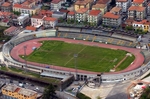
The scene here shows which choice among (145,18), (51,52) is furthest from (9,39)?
(145,18)

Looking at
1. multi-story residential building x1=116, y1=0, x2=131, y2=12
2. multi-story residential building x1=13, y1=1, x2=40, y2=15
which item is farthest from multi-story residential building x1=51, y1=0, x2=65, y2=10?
multi-story residential building x1=116, y1=0, x2=131, y2=12

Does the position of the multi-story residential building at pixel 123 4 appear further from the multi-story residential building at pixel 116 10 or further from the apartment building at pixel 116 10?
the multi-story residential building at pixel 116 10

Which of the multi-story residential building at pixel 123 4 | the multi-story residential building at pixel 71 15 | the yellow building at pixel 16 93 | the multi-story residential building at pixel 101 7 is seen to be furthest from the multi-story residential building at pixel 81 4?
the yellow building at pixel 16 93

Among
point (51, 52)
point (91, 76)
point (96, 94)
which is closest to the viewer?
point (96, 94)

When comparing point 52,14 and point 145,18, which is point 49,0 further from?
point 145,18

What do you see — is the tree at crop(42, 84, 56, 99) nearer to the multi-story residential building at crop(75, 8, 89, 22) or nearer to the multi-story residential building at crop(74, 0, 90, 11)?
the multi-story residential building at crop(75, 8, 89, 22)

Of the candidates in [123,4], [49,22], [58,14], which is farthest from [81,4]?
[49,22]
